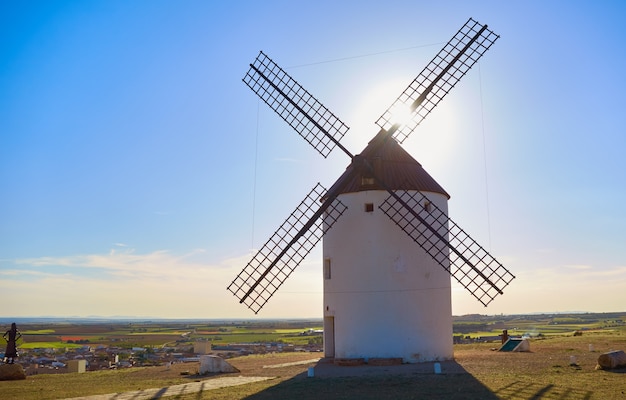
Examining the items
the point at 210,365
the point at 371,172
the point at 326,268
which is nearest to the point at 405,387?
the point at 210,365

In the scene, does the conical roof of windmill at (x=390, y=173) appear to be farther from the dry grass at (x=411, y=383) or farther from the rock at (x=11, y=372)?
the rock at (x=11, y=372)

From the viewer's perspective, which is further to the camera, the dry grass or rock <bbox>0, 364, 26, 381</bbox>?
rock <bbox>0, 364, 26, 381</bbox>

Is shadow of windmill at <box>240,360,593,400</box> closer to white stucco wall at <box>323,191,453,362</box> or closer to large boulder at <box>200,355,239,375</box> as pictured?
white stucco wall at <box>323,191,453,362</box>

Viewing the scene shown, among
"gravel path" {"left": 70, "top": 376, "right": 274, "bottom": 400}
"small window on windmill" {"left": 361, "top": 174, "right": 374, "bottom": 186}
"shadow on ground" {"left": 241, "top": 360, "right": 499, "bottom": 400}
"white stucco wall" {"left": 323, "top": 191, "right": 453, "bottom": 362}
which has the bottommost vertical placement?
"gravel path" {"left": 70, "top": 376, "right": 274, "bottom": 400}

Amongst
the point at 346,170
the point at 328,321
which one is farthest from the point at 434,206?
the point at 328,321

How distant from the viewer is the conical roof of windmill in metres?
22.7

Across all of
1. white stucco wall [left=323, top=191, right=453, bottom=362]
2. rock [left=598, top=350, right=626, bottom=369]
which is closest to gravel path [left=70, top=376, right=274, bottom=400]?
white stucco wall [left=323, top=191, right=453, bottom=362]

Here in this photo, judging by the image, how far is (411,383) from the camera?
15.7m

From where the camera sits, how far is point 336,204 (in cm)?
2339

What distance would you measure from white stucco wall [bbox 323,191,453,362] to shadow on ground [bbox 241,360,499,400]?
2.03m

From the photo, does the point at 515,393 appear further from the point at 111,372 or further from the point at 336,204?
the point at 111,372

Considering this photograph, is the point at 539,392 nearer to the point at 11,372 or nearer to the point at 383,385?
the point at 383,385

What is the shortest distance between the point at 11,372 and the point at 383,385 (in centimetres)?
1279

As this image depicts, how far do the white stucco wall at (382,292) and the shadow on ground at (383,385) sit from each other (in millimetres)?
2028
